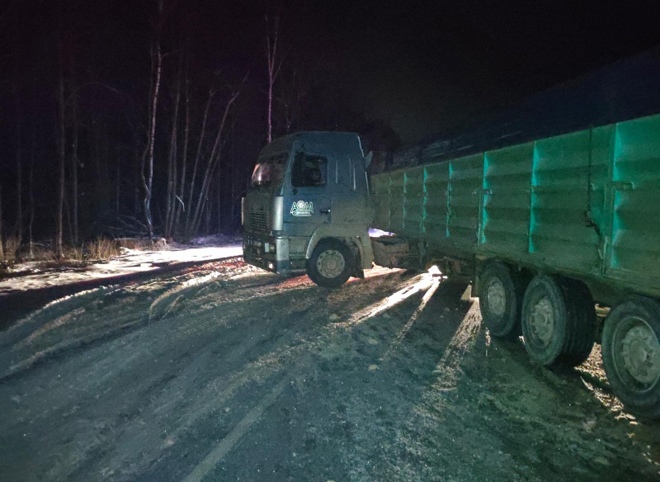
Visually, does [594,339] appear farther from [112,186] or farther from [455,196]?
[112,186]

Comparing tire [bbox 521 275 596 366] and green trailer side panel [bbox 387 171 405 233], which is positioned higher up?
green trailer side panel [bbox 387 171 405 233]

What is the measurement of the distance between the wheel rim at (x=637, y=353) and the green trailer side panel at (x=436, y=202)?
13.5 feet

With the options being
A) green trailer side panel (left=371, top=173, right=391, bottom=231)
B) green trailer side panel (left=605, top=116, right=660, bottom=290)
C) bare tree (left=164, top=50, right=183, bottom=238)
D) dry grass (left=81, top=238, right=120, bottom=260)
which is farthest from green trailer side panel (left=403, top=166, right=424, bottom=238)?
bare tree (left=164, top=50, right=183, bottom=238)

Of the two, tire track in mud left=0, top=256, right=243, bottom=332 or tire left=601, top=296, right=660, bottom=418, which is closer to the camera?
tire left=601, top=296, right=660, bottom=418

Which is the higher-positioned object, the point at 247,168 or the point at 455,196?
the point at 247,168

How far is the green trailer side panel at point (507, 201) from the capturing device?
6.07m

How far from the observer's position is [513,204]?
6.36 meters

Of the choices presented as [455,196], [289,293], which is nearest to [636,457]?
[455,196]

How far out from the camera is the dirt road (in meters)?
3.62

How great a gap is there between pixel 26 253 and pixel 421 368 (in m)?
13.3

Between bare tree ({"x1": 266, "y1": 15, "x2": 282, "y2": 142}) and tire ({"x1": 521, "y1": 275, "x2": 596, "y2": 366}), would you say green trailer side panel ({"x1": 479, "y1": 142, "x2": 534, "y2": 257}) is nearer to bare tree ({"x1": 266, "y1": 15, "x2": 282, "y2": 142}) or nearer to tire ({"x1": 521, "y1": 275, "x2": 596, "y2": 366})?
tire ({"x1": 521, "y1": 275, "x2": 596, "y2": 366})

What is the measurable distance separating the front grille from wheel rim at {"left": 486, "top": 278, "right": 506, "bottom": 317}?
4.60m

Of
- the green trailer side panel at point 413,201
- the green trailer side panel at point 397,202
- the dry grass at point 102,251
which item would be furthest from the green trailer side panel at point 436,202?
the dry grass at point 102,251

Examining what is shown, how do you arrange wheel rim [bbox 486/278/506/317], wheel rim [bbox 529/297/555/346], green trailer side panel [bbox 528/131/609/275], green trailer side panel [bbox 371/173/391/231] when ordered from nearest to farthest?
green trailer side panel [bbox 528/131/609/275] → wheel rim [bbox 529/297/555/346] → wheel rim [bbox 486/278/506/317] → green trailer side panel [bbox 371/173/391/231]
